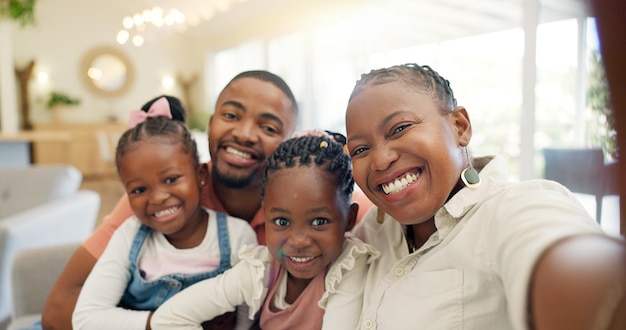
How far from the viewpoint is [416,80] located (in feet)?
2.66

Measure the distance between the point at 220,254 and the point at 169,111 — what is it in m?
0.48

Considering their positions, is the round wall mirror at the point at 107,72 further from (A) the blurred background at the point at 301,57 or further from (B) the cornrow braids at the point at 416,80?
(B) the cornrow braids at the point at 416,80

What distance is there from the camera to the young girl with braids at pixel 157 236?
109cm

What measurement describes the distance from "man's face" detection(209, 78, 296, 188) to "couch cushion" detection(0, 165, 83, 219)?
1.87 m

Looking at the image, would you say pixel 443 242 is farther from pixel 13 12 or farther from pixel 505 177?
pixel 13 12

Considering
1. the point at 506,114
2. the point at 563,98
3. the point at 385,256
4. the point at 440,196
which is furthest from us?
the point at 506,114

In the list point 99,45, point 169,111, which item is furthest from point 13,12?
point 169,111

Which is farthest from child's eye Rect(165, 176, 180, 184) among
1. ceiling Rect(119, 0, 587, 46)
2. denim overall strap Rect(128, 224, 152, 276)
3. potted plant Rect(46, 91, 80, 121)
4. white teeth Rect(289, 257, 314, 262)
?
potted plant Rect(46, 91, 80, 121)

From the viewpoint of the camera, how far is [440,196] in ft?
2.51

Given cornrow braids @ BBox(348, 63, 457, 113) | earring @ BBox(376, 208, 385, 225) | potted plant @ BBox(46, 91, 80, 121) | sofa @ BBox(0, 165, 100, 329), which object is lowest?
sofa @ BBox(0, 165, 100, 329)

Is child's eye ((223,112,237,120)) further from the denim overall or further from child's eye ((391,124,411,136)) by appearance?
child's eye ((391,124,411,136))

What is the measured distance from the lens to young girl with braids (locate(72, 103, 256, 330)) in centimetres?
109

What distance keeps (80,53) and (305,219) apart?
9.06 m

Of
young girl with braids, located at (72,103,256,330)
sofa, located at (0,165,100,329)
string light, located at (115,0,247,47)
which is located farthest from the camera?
string light, located at (115,0,247,47)
